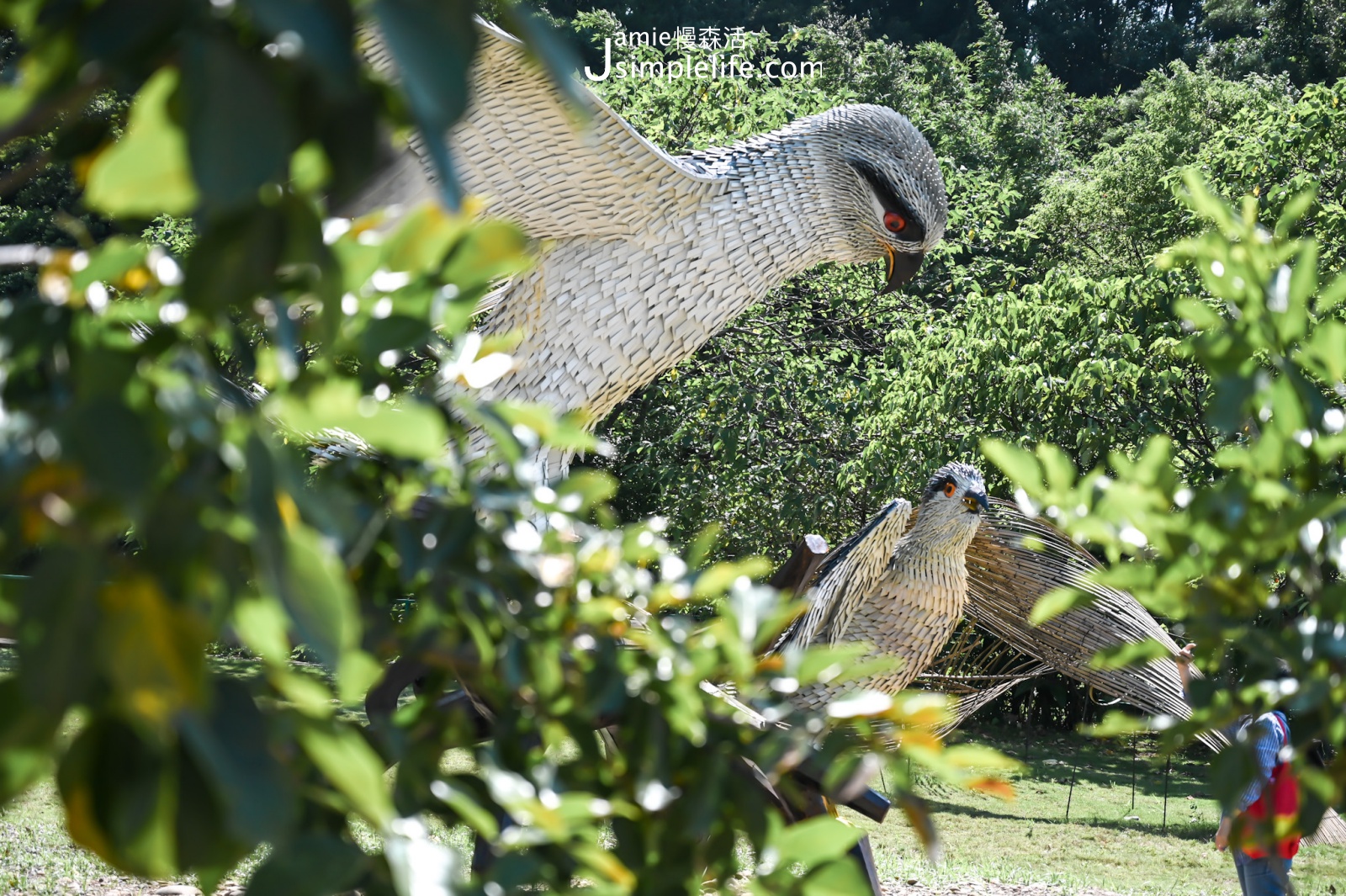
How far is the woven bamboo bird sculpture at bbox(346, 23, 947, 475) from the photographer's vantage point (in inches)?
116

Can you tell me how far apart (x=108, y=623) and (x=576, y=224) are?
278 centimetres

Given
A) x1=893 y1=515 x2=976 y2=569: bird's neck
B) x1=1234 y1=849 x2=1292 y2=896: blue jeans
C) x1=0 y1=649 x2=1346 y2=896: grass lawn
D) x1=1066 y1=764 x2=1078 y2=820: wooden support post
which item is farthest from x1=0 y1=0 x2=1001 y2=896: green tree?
x1=1066 y1=764 x2=1078 y2=820: wooden support post

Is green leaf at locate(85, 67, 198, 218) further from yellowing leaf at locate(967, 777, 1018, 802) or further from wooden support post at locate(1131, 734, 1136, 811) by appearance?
wooden support post at locate(1131, 734, 1136, 811)

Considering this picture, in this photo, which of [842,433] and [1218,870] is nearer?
[1218,870]

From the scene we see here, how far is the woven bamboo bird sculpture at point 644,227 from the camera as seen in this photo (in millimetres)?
2941

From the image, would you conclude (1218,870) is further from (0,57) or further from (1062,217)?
(0,57)

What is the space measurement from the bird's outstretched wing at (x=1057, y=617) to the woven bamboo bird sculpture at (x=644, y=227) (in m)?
1.06

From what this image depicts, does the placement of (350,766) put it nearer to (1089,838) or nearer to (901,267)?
(901,267)

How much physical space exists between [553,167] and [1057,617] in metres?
1.96

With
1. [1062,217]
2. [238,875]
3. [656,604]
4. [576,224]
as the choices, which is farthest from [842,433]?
[656,604]

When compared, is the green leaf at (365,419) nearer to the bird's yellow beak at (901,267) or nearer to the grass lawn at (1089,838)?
the bird's yellow beak at (901,267)

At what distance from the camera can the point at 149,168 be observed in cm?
35

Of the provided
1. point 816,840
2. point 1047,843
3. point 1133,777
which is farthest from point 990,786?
point 1133,777

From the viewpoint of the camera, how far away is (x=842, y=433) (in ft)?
26.3
